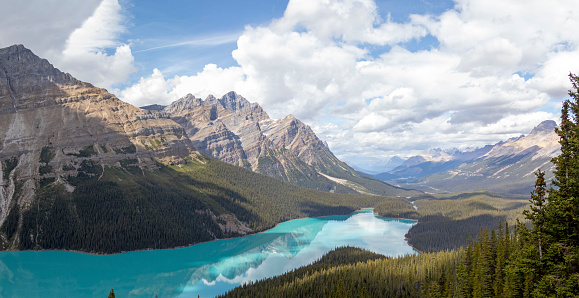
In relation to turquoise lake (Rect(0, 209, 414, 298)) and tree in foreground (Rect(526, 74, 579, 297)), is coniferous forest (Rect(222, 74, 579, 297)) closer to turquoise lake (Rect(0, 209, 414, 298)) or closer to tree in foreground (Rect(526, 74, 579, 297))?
tree in foreground (Rect(526, 74, 579, 297))

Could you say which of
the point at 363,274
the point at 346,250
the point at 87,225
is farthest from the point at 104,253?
the point at 363,274

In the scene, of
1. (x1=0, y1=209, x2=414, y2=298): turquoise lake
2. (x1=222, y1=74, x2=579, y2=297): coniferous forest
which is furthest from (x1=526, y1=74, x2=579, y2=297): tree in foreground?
(x1=0, y1=209, x2=414, y2=298): turquoise lake

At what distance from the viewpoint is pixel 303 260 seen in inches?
6531

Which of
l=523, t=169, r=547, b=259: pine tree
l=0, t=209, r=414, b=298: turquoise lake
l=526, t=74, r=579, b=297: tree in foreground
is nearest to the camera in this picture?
l=526, t=74, r=579, b=297: tree in foreground

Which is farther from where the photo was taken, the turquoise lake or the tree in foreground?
the turquoise lake

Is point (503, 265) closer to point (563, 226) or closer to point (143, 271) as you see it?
point (563, 226)

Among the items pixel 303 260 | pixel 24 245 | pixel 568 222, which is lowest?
pixel 303 260

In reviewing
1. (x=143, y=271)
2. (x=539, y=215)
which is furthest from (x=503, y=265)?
(x=143, y=271)

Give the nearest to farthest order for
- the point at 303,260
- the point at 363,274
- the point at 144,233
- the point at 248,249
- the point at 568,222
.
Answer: the point at 568,222
the point at 363,274
the point at 303,260
the point at 144,233
the point at 248,249

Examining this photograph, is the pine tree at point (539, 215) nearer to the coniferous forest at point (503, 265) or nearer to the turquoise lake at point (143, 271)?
the coniferous forest at point (503, 265)

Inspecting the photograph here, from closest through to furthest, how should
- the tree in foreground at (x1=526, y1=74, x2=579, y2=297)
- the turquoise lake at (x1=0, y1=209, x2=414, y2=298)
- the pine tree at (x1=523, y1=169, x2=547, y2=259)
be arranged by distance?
the tree in foreground at (x1=526, y1=74, x2=579, y2=297)
the pine tree at (x1=523, y1=169, x2=547, y2=259)
the turquoise lake at (x1=0, y1=209, x2=414, y2=298)

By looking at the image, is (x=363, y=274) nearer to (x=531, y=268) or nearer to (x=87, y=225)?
(x=531, y=268)

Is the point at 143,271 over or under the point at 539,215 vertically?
under

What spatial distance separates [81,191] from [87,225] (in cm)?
3258
